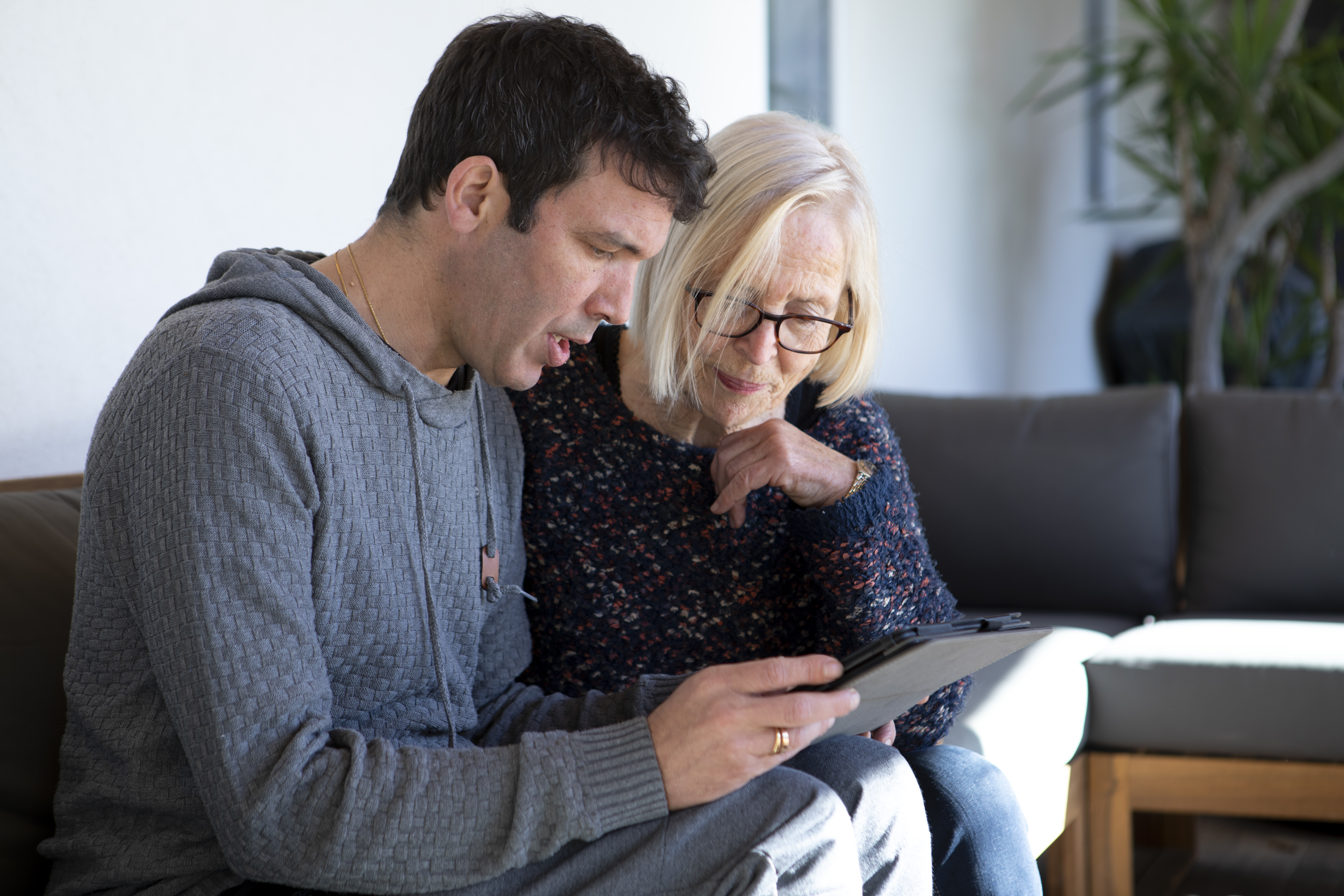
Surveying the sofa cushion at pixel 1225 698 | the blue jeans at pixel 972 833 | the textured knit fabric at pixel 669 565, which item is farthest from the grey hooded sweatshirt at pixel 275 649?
the sofa cushion at pixel 1225 698

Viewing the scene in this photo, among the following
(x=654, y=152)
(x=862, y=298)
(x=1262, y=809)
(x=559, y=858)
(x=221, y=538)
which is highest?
(x=654, y=152)

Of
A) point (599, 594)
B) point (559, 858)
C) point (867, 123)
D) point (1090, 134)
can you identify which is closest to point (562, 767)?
point (559, 858)

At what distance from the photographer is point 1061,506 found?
2559mm

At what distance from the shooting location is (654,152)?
1.13 metres

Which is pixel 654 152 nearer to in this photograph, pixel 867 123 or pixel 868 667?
pixel 868 667

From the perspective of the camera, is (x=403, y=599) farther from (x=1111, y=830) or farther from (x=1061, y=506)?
(x=1061, y=506)

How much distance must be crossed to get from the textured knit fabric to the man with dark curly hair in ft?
0.68

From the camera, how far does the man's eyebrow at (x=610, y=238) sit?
113cm

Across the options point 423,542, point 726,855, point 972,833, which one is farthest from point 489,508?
point 972,833

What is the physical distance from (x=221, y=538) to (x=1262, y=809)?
183 centimetres

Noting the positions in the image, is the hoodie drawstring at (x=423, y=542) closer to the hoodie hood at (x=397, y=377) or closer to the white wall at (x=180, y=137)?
the hoodie hood at (x=397, y=377)

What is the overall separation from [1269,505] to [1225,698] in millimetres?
617

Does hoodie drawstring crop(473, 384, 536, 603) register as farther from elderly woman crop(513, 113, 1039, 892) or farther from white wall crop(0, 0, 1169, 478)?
white wall crop(0, 0, 1169, 478)

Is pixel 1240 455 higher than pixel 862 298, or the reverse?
pixel 862 298
